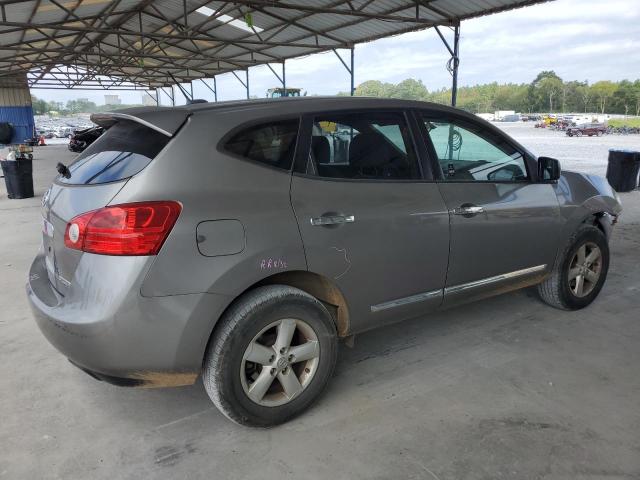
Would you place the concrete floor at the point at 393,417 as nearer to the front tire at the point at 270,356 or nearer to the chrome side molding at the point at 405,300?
the front tire at the point at 270,356

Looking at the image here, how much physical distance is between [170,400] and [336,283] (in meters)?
1.20

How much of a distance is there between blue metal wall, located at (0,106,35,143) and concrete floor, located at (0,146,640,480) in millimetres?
41062

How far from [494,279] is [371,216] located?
1.23 metres

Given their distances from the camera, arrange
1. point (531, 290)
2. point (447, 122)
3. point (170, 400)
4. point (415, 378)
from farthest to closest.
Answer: point (531, 290)
point (447, 122)
point (415, 378)
point (170, 400)

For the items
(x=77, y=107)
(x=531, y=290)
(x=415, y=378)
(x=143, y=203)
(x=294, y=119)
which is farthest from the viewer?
Result: (x=77, y=107)

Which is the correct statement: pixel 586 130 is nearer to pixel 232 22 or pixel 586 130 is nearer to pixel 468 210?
pixel 232 22

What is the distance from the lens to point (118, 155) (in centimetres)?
246

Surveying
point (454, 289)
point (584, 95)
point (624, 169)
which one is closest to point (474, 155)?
point (454, 289)

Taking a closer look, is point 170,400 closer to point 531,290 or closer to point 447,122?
point 447,122

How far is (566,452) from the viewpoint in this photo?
232 centimetres

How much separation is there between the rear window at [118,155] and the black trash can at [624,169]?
10.8 metres

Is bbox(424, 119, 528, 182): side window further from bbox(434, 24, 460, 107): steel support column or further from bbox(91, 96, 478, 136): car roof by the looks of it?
bbox(434, 24, 460, 107): steel support column

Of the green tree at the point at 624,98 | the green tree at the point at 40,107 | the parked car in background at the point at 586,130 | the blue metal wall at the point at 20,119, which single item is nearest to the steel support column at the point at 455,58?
the parked car in background at the point at 586,130

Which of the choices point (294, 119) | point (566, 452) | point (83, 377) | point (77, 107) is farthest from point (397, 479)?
point (77, 107)
